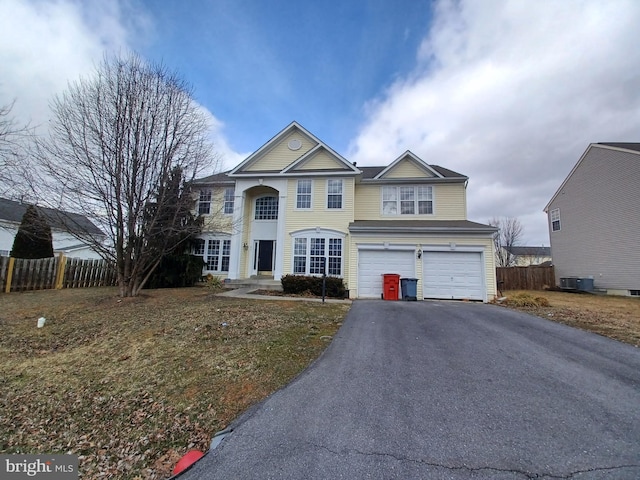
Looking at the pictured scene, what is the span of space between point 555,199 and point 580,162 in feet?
11.5

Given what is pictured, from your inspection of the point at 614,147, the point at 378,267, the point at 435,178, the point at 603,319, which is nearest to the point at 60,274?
the point at 378,267

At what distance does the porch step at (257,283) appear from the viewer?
14778mm

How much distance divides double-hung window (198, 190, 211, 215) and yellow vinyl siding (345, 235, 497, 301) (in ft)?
32.0

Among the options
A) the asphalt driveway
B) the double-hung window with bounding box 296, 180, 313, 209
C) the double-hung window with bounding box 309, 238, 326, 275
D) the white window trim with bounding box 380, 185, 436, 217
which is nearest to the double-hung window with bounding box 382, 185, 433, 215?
the white window trim with bounding box 380, 185, 436, 217

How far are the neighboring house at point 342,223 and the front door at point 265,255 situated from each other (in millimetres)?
60

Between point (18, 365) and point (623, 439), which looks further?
point (18, 365)

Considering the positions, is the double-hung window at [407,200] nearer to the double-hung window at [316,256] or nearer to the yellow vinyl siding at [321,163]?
the yellow vinyl siding at [321,163]

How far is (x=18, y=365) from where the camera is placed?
5270 millimetres

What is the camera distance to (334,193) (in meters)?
15.3

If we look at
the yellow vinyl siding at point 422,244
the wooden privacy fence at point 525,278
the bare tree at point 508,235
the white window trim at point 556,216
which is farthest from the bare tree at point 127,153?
the bare tree at point 508,235

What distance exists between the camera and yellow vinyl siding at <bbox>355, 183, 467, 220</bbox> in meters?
15.6

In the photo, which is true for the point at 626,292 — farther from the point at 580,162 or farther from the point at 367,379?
the point at 367,379

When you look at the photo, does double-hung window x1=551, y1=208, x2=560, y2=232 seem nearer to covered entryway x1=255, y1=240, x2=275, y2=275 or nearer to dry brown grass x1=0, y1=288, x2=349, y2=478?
covered entryway x1=255, y1=240, x2=275, y2=275

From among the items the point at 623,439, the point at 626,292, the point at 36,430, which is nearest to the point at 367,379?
the point at 623,439
